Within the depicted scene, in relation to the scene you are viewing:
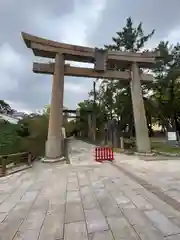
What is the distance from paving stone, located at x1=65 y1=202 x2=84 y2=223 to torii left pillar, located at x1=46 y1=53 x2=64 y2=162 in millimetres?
7051

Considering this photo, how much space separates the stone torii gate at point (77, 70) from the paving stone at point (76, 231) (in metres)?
8.21

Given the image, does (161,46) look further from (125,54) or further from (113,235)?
(113,235)

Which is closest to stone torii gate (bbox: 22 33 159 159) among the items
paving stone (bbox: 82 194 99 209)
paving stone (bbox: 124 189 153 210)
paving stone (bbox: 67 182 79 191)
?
paving stone (bbox: 67 182 79 191)

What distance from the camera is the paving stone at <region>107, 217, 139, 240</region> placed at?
9.01 ft

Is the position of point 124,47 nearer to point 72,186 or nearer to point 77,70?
point 77,70

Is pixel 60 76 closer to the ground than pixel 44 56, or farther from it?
closer to the ground

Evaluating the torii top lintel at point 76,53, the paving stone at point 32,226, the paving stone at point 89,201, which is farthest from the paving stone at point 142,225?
the torii top lintel at point 76,53

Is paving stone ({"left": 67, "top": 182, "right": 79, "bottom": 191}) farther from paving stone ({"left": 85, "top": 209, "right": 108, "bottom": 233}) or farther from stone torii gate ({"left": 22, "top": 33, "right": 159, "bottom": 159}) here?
stone torii gate ({"left": 22, "top": 33, "right": 159, "bottom": 159})

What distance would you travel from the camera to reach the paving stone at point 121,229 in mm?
2746

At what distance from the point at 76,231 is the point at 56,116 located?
29.3ft

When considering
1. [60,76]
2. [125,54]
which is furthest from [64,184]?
[125,54]

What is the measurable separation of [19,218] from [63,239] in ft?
3.72

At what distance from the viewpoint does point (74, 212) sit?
3686mm

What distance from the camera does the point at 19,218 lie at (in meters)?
3.53
